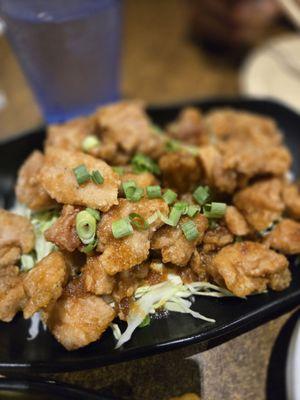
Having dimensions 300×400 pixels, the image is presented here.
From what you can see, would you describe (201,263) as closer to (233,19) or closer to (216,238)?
(216,238)

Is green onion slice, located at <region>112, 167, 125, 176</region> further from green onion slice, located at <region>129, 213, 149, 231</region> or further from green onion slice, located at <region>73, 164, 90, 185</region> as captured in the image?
green onion slice, located at <region>129, 213, 149, 231</region>

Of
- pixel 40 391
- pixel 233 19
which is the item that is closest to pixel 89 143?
pixel 40 391

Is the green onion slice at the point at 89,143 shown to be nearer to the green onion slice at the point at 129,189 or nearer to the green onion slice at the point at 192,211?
the green onion slice at the point at 129,189

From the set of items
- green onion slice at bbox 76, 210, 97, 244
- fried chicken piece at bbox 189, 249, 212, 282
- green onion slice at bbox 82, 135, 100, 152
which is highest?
green onion slice at bbox 76, 210, 97, 244

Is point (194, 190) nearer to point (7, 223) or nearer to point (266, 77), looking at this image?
point (7, 223)

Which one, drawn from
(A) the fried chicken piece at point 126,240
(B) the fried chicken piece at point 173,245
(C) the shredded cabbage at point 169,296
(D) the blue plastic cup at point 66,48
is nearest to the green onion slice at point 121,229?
(A) the fried chicken piece at point 126,240

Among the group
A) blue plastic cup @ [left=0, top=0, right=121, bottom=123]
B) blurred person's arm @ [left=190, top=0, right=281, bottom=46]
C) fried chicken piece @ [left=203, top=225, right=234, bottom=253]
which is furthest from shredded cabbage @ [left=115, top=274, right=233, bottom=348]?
blurred person's arm @ [left=190, top=0, right=281, bottom=46]

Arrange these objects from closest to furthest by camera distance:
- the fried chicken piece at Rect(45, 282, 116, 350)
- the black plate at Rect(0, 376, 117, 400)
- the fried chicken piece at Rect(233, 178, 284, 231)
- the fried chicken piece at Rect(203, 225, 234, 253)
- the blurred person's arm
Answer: the black plate at Rect(0, 376, 117, 400), the fried chicken piece at Rect(45, 282, 116, 350), the fried chicken piece at Rect(203, 225, 234, 253), the fried chicken piece at Rect(233, 178, 284, 231), the blurred person's arm

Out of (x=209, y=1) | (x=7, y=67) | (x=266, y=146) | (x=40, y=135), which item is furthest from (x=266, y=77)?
(x=7, y=67)
